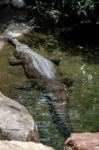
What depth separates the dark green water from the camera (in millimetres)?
6547

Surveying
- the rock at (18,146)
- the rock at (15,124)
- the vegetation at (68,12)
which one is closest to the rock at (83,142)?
the rock at (18,146)

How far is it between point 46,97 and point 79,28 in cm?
331

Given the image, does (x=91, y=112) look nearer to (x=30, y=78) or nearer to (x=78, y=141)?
(x=30, y=78)

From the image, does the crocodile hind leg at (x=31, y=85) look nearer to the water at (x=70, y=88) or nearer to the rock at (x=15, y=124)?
the water at (x=70, y=88)

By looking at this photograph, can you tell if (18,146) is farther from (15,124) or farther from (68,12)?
(68,12)

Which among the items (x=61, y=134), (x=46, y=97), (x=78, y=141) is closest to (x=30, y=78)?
(x=46, y=97)

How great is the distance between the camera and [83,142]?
4680 millimetres

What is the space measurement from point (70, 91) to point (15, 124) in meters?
1.99

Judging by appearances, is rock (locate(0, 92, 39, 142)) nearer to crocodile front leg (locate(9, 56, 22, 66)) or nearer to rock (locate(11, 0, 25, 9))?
crocodile front leg (locate(9, 56, 22, 66))

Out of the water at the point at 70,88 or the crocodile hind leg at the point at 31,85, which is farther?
the crocodile hind leg at the point at 31,85

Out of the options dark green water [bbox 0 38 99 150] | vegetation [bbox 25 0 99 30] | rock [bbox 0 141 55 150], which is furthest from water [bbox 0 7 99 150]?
rock [bbox 0 141 55 150]

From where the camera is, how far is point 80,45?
9.64 metres

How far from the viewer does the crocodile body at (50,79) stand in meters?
6.54

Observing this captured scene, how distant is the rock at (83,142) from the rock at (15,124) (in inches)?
37.3
